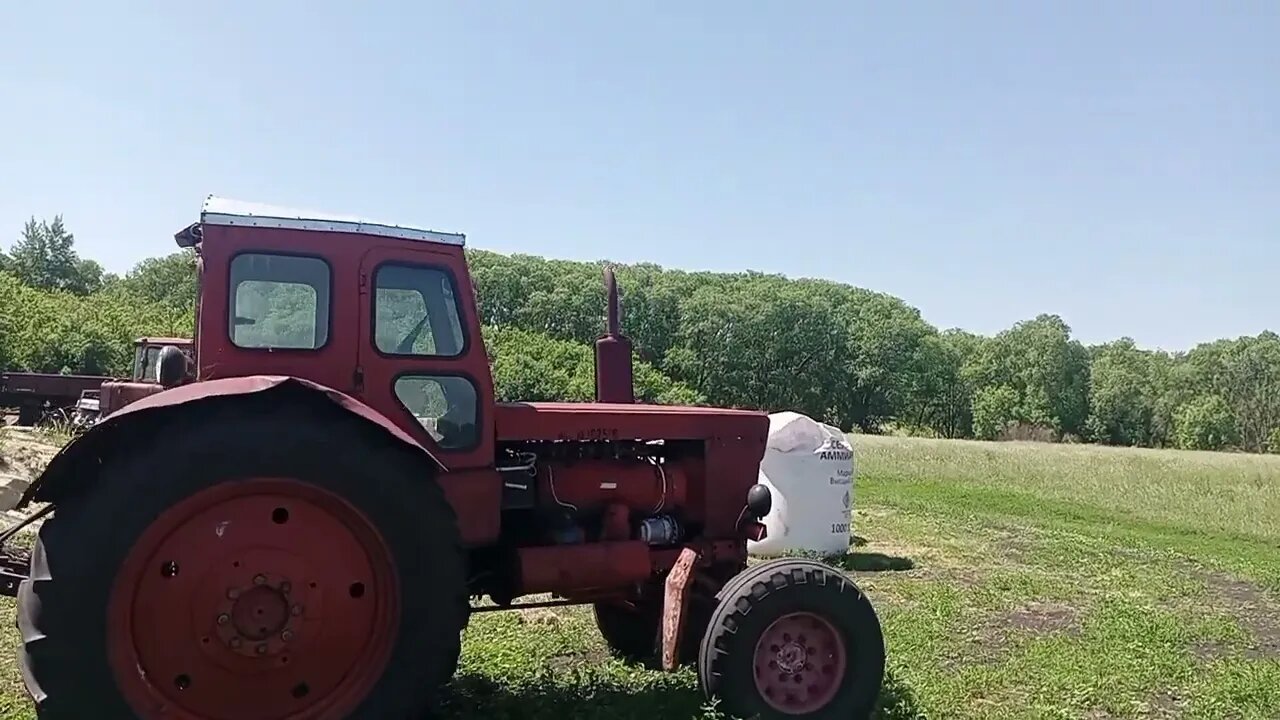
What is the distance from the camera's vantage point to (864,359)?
73.4 metres

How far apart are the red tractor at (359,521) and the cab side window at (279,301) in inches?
0.4

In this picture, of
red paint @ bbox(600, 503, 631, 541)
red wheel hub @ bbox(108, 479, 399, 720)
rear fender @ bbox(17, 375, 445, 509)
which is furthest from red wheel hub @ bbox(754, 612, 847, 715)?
rear fender @ bbox(17, 375, 445, 509)

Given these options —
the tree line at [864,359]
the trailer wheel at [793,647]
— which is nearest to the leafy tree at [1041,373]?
the tree line at [864,359]

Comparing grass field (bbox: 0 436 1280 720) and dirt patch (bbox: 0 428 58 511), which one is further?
dirt patch (bbox: 0 428 58 511)

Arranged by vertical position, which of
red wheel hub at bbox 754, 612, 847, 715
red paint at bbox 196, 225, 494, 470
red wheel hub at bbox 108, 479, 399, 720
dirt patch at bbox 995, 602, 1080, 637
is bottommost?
dirt patch at bbox 995, 602, 1080, 637

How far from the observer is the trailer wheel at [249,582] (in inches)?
156

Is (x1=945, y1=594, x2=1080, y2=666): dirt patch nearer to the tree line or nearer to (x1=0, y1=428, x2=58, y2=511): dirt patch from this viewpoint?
(x1=0, y1=428, x2=58, y2=511): dirt patch

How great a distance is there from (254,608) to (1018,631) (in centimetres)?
647

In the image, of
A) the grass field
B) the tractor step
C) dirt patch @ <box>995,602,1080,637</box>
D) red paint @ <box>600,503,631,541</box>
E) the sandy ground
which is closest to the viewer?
the tractor step

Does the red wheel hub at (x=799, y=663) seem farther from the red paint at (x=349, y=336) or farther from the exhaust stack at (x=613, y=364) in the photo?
the exhaust stack at (x=613, y=364)

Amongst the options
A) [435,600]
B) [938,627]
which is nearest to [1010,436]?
[938,627]

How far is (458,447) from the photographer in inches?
204

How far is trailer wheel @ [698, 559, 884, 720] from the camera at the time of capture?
5246mm

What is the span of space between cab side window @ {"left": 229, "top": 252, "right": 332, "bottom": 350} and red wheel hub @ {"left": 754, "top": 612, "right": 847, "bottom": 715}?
276 centimetres
